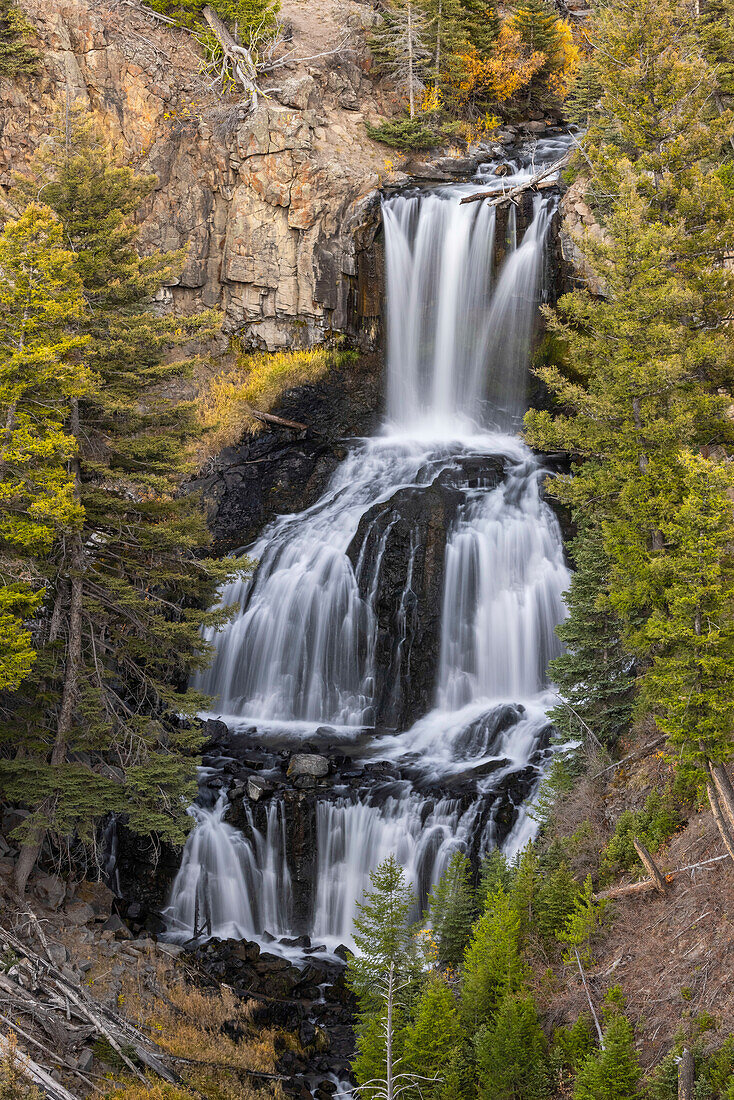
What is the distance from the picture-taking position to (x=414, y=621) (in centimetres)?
2072

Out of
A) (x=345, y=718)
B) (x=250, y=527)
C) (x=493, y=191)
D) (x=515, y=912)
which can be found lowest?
(x=345, y=718)

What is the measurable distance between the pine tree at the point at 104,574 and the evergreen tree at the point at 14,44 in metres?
14.6

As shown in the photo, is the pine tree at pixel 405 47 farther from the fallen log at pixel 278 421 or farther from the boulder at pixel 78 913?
the boulder at pixel 78 913

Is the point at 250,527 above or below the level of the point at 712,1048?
above

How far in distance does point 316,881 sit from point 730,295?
1393 cm

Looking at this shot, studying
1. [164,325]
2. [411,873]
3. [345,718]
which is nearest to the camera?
[164,325]

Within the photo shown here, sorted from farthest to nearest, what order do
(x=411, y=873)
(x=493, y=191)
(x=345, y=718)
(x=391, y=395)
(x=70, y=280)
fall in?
(x=391, y=395)
(x=493, y=191)
(x=345, y=718)
(x=411, y=873)
(x=70, y=280)

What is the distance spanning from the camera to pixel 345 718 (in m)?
20.2

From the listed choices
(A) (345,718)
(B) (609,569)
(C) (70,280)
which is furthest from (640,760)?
(C) (70,280)

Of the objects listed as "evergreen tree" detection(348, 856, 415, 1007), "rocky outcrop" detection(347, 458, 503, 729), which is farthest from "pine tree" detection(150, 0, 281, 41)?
"evergreen tree" detection(348, 856, 415, 1007)

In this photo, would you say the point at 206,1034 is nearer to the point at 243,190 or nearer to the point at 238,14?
the point at 243,190

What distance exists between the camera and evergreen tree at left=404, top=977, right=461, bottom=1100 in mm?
9242

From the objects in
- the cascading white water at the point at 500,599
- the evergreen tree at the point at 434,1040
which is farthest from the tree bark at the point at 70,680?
the cascading white water at the point at 500,599

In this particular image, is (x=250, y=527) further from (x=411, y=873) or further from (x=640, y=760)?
(x=640, y=760)
